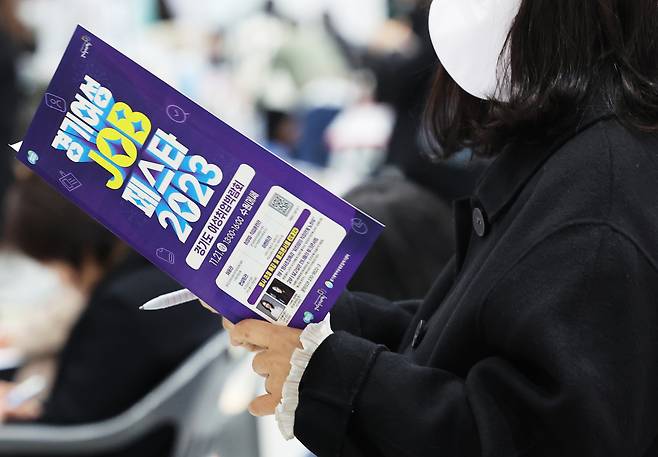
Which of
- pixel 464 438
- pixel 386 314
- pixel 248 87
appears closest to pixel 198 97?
pixel 248 87

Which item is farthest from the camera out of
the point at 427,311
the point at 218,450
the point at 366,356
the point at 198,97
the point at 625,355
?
the point at 198,97

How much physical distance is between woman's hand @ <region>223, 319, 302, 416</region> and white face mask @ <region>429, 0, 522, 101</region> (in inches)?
12.4

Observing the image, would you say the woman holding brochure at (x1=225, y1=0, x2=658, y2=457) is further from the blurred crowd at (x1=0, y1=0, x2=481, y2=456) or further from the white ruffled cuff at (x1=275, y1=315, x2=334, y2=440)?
the blurred crowd at (x1=0, y1=0, x2=481, y2=456)

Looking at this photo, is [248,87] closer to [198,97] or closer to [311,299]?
[198,97]

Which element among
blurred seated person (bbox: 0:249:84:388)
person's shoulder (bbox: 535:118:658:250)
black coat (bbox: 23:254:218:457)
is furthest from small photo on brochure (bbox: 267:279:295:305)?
blurred seated person (bbox: 0:249:84:388)

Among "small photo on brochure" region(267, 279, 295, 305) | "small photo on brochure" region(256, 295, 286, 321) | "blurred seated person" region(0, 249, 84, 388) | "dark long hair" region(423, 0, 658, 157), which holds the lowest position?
"blurred seated person" region(0, 249, 84, 388)

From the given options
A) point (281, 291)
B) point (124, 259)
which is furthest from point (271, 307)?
point (124, 259)

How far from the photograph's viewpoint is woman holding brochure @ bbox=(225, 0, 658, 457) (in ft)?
2.98

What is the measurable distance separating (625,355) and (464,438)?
0.17 metres

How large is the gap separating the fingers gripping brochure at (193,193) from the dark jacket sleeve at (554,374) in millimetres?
155

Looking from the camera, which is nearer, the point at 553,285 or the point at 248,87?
the point at 553,285

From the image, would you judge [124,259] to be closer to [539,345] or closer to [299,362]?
[299,362]

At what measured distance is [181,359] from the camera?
2018mm

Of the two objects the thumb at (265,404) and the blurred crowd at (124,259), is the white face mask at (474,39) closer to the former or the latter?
the blurred crowd at (124,259)
